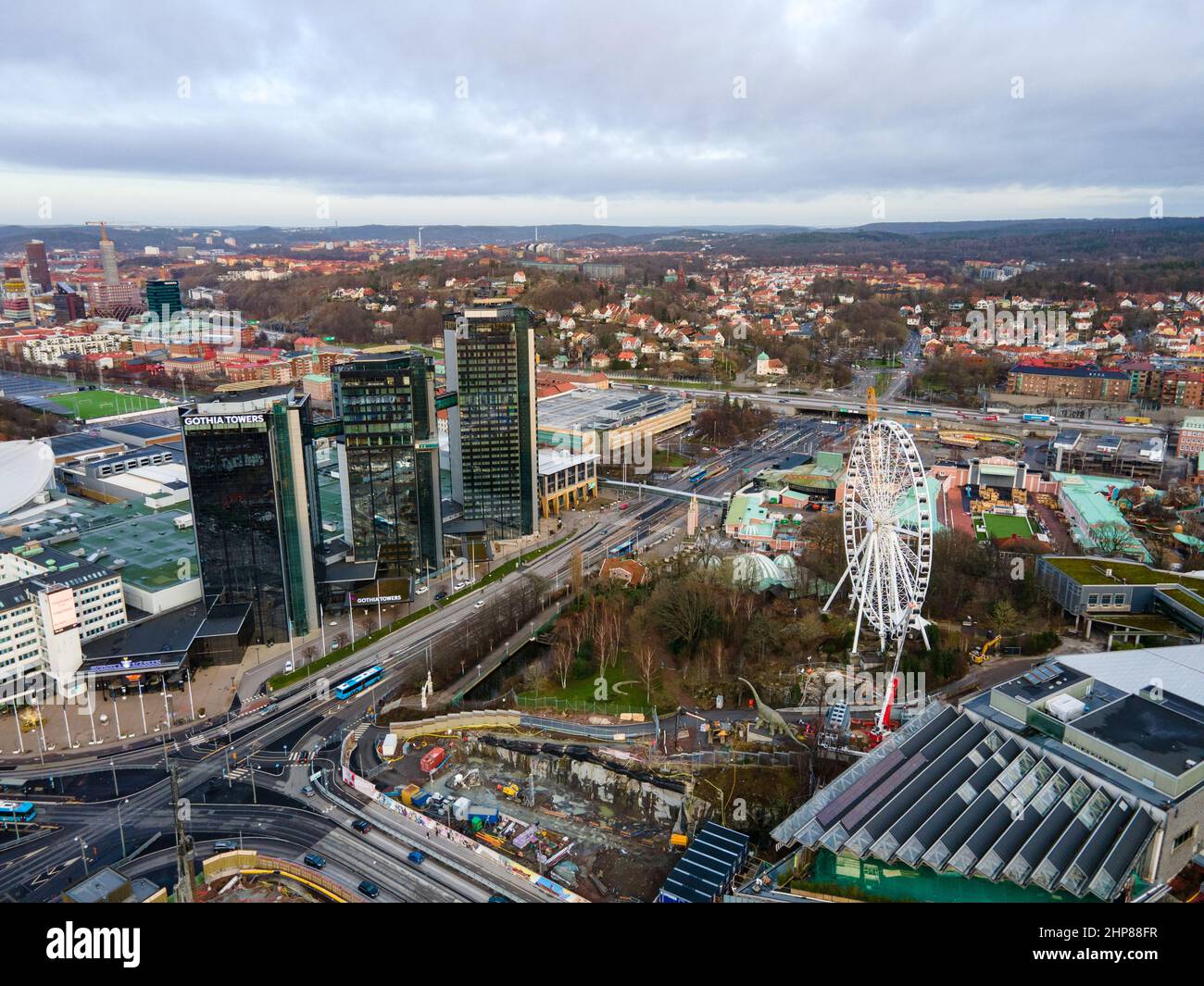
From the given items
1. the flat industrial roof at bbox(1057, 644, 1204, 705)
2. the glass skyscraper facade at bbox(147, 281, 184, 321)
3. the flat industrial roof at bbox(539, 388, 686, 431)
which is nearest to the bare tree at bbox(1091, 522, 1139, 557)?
the flat industrial roof at bbox(1057, 644, 1204, 705)

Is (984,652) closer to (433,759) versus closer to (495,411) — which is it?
(433,759)

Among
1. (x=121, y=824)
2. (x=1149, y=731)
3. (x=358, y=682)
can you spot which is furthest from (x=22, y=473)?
(x=1149, y=731)

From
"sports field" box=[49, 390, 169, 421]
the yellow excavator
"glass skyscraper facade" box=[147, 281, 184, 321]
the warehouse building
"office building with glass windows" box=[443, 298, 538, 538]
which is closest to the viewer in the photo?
the yellow excavator

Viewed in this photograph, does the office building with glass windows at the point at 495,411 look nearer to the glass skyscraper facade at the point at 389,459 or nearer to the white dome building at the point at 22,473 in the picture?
the glass skyscraper facade at the point at 389,459

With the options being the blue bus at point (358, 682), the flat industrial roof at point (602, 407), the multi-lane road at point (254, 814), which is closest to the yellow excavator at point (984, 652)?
the multi-lane road at point (254, 814)

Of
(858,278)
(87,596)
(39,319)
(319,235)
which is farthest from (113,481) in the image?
(319,235)

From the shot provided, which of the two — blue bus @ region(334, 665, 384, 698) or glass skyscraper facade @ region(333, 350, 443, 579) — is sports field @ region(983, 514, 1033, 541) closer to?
glass skyscraper facade @ region(333, 350, 443, 579)
